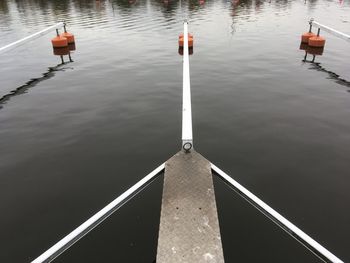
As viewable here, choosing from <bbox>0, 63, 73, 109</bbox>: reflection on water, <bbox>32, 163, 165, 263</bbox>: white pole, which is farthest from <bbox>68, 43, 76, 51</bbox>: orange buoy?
<bbox>32, 163, 165, 263</bbox>: white pole

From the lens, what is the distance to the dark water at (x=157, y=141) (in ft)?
20.2

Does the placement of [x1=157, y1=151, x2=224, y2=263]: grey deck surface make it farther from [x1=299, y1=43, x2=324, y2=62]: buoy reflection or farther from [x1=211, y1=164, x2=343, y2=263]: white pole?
[x1=299, y1=43, x2=324, y2=62]: buoy reflection

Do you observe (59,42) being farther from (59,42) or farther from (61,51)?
(61,51)

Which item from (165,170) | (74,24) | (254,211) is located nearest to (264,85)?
(254,211)

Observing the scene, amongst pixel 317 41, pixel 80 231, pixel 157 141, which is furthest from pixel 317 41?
pixel 80 231

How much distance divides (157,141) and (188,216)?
5072 millimetres

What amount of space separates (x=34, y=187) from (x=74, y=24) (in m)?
31.4

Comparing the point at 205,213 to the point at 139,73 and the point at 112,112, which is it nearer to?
the point at 112,112

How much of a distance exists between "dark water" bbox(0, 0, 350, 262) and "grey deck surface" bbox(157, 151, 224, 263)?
129cm

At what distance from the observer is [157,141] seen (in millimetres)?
9836

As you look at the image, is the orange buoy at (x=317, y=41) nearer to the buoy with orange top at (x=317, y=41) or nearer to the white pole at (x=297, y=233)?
the buoy with orange top at (x=317, y=41)

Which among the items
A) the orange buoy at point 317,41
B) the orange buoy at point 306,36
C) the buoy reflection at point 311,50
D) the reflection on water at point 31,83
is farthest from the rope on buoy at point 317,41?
the reflection on water at point 31,83

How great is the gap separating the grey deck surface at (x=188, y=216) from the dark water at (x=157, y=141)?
1.29 metres

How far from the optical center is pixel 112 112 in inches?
472
